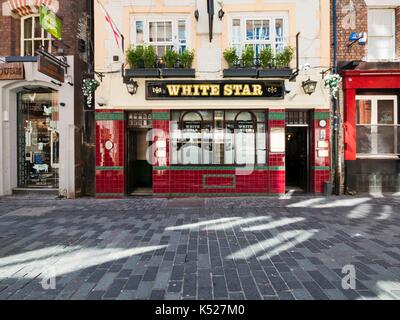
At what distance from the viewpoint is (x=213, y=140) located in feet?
33.3

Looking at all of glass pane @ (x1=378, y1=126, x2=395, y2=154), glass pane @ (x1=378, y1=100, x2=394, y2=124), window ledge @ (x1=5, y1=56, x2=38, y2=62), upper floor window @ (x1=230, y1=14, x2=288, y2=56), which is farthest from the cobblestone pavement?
upper floor window @ (x1=230, y1=14, x2=288, y2=56)

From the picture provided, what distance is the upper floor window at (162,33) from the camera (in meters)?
9.86

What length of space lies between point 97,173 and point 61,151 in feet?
4.85

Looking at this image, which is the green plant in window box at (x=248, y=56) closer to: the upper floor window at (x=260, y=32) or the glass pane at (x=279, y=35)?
the upper floor window at (x=260, y=32)

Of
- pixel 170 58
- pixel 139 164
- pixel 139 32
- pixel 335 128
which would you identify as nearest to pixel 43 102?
pixel 139 164

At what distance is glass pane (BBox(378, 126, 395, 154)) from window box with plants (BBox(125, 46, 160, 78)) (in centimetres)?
843

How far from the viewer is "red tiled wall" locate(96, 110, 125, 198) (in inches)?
389

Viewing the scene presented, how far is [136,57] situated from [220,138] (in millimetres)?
4137

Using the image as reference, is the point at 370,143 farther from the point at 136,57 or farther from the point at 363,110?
the point at 136,57

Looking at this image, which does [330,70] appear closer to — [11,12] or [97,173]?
[97,173]

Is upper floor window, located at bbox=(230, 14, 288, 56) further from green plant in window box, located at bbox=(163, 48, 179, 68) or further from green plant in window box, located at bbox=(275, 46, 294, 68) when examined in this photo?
green plant in window box, located at bbox=(163, 48, 179, 68)

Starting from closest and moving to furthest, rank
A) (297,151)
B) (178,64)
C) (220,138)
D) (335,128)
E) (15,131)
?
(178,64)
(335,128)
(220,138)
(15,131)
(297,151)

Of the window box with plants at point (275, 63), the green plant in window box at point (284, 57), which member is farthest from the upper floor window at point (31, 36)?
the green plant in window box at point (284, 57)

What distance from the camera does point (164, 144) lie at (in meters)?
9.92
